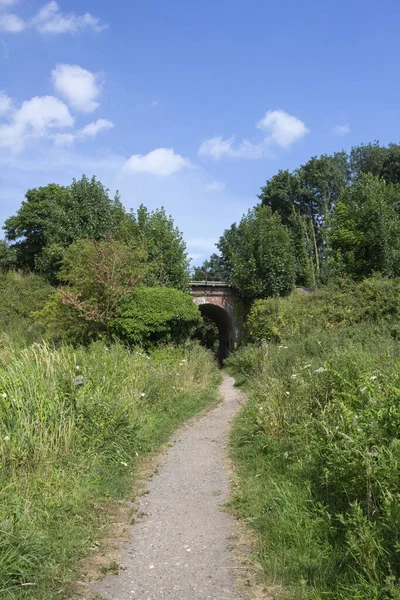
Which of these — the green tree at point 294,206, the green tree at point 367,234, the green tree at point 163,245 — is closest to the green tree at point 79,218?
the green tree at point 163,245

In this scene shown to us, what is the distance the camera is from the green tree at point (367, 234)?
2533 cm

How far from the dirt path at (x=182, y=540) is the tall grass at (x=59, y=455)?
43 cm

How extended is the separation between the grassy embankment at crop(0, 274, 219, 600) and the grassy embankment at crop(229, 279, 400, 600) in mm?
1596

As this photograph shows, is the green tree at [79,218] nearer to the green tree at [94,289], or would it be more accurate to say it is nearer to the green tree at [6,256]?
the green tree at [6,256]

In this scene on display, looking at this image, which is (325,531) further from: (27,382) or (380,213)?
(380,213)

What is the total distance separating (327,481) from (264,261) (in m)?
23.4

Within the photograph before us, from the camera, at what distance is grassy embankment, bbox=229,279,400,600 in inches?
136

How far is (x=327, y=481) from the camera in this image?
432 cm

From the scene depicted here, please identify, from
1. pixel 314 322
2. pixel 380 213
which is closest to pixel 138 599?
pixel 314 322

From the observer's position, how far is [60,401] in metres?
6.69

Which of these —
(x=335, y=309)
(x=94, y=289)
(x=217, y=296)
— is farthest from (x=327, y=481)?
(x=217, y=296)

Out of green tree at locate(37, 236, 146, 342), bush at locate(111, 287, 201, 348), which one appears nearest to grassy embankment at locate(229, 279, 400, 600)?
bush at locate(111, 287, 201, 348)

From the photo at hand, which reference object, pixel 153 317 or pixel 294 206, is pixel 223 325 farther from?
pixel 153 317

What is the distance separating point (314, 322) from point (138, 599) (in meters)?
17.5
